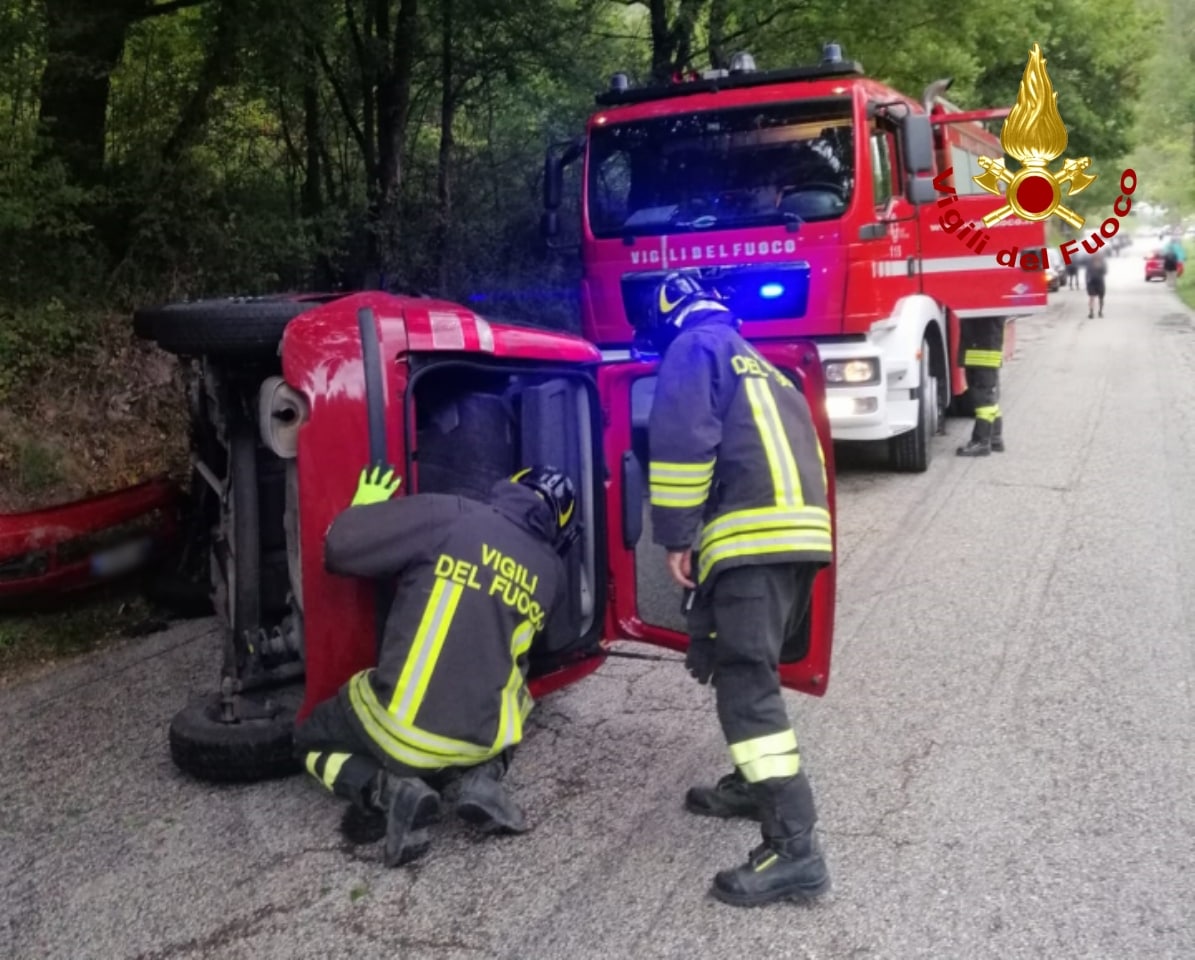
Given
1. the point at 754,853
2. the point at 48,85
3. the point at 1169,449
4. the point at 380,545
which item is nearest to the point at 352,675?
the point at 380,545

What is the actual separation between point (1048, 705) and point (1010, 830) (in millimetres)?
1036

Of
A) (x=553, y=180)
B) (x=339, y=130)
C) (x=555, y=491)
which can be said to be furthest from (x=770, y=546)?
(x=339, y=130)

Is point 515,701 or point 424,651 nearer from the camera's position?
point 424,651

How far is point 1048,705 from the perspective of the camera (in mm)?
4277

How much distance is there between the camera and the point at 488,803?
11.0ft

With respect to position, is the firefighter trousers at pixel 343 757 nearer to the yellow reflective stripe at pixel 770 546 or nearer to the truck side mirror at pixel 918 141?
the yellow reflective stripe at pixel 770 546

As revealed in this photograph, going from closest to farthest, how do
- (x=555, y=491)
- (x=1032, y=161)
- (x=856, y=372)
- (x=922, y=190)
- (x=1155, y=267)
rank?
(x=555, y=491), (x=856, y=372), (x=922, y=190), (x=1032, y=161), (x=1155, y=267)

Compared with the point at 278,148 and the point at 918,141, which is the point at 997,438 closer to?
the point at 918,141

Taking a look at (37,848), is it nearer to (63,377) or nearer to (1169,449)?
(63,377)

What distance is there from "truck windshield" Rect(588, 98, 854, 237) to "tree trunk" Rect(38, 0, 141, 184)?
328cm

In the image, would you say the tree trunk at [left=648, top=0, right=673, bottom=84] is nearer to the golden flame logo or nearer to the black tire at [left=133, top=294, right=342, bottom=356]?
the golden flame logo

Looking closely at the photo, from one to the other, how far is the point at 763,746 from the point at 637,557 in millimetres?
1285

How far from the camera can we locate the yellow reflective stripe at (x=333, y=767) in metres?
3.32

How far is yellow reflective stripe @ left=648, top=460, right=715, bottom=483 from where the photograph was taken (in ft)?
10.3
